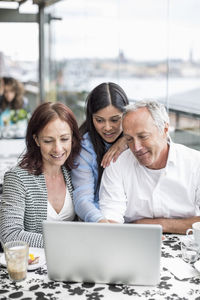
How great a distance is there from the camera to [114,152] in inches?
87.7

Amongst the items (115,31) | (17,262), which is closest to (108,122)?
(17,262)

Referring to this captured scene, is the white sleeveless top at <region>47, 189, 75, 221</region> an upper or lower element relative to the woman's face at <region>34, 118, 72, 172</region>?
lower

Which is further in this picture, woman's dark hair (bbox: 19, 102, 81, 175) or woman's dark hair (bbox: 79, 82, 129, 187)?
woman's dark hair (bbox: 79, 82, 129, 187)

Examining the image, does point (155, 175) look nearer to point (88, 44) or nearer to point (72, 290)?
point (72, 290)

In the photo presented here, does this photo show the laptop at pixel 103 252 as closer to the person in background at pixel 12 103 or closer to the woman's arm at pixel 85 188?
the woman's arm at pixel 85 188

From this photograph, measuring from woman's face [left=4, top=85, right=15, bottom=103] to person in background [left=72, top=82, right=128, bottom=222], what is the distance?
377 centimetres

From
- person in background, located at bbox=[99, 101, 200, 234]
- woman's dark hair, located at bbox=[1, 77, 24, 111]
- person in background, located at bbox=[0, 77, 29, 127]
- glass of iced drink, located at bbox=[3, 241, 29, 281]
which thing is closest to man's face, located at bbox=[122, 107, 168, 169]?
person in background, located at bbox=[99, 101, 200, 234]

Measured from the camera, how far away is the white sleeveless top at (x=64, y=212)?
77.7 inches

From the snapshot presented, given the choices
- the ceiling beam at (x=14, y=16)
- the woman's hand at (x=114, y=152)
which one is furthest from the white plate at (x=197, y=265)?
the ceiling beam at (x=14, y=16)

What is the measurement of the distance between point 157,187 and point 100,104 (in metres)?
0.56

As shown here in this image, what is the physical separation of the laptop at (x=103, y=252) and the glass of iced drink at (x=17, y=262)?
3.7 inches

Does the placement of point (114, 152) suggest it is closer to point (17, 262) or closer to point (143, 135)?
point (143, 135)

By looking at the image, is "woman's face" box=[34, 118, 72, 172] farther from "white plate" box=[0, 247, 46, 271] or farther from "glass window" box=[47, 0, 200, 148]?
"glass window" box=[47, 0, 200, 148]

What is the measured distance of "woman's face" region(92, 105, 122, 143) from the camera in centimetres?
229
